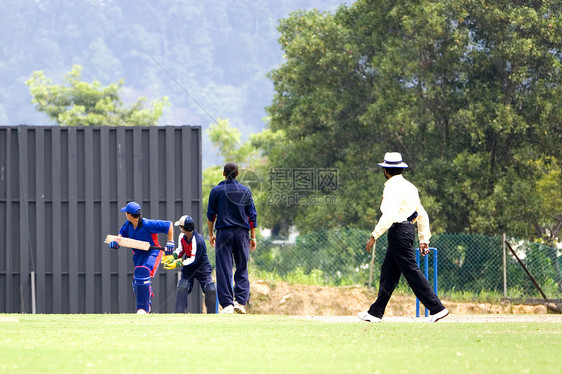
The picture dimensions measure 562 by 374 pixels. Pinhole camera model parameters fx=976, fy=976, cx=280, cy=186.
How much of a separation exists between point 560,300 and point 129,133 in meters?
9.03

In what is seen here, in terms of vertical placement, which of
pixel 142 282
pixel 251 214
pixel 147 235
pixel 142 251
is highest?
pixel 251 214

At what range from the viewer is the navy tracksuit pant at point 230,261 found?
41.0ft

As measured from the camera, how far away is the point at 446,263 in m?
21.8

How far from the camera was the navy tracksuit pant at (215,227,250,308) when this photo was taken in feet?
41.0

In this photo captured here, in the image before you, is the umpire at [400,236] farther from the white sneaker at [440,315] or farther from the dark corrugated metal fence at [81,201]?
the dark corrugated metal fence at [81,201]

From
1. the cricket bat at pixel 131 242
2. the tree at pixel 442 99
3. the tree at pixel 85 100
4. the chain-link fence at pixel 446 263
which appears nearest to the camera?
the cricket bat at pixel 131 242

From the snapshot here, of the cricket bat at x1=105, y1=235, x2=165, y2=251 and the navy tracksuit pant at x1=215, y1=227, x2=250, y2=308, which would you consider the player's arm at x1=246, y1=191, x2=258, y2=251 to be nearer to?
the navy tracksuit pant at x1=215, y1=227, x2=250, y2=308

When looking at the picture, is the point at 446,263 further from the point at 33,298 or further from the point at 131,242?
the point at 131,242

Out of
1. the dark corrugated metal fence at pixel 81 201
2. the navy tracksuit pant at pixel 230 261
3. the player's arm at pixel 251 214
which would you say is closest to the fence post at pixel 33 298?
the dark corrugated metal fence at pixel 81 201

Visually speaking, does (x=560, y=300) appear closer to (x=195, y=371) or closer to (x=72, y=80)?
(x=195, y=371)

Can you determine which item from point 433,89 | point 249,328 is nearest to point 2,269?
point 249,328

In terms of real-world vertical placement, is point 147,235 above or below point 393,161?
below

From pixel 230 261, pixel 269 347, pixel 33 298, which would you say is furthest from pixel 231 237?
pixel 33 298

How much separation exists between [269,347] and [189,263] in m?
5.64
